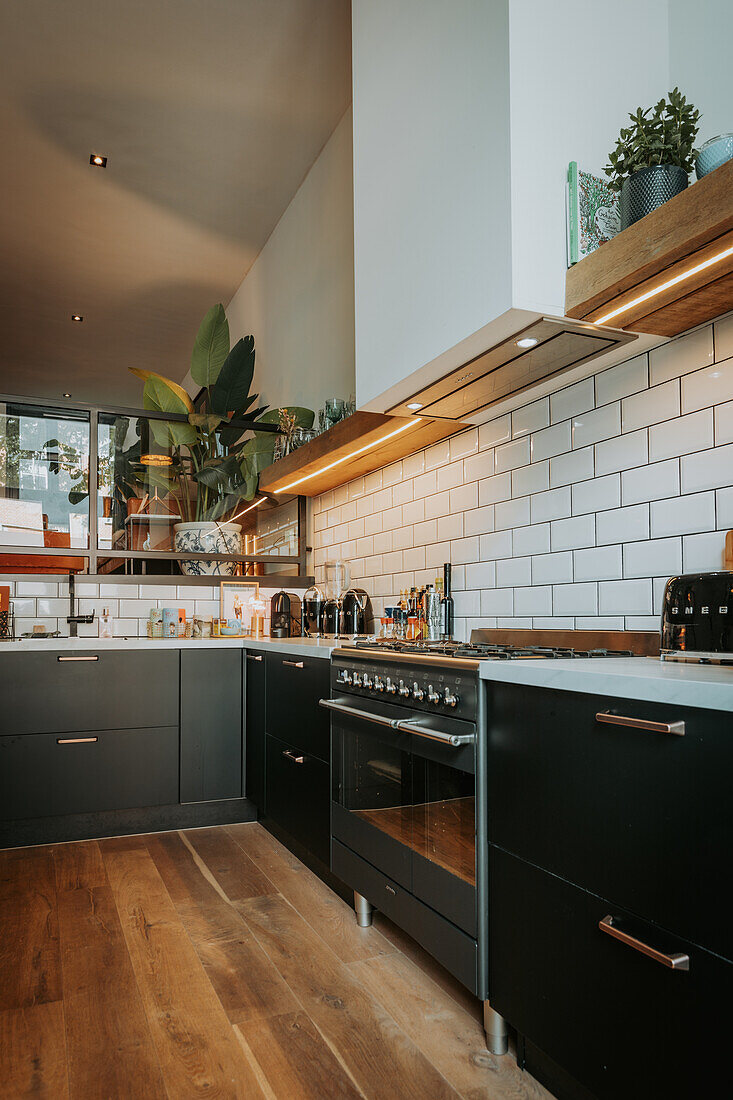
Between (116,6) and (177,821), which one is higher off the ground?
(116,6)

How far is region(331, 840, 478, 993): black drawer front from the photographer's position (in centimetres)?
165

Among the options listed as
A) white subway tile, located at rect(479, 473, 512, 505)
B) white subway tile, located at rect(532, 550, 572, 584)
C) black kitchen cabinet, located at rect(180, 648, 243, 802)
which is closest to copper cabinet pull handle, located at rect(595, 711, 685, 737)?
white subway tile, located at rect(532, 550, 572, 584)

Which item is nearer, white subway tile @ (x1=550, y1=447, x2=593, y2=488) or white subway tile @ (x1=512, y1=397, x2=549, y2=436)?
white subway tile @ (x1=550, y1=447, x2=593, y2=488)

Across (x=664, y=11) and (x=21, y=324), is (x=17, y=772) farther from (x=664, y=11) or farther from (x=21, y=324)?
(x=21, y=324)

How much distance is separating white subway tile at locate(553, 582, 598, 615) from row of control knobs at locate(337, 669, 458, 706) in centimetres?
58

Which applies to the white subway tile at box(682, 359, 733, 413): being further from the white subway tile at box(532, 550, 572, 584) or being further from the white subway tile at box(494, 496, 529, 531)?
the white subway tile at box(494, 496, 529, 531)

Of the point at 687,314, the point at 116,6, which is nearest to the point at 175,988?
the point at 687,314

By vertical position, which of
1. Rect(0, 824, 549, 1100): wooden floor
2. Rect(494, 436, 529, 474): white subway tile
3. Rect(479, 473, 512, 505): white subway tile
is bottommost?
Rect(0, 824, 549, 1100): wooden floor

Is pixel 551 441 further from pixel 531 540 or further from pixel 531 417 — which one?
pixel 531 540

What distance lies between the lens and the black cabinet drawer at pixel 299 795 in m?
2.53

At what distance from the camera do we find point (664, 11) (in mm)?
1983

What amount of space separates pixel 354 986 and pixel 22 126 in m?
4.04

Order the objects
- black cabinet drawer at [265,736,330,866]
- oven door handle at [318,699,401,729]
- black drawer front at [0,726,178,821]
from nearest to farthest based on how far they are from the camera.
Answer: oven door handle at [318,699,401,729]
black cabinet drawer at [265,736,330,866]
black drawer front at [0,726,178,821]

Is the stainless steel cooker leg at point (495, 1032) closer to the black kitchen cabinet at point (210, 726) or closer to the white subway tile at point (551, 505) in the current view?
the white subway tile at point (551, 505)
